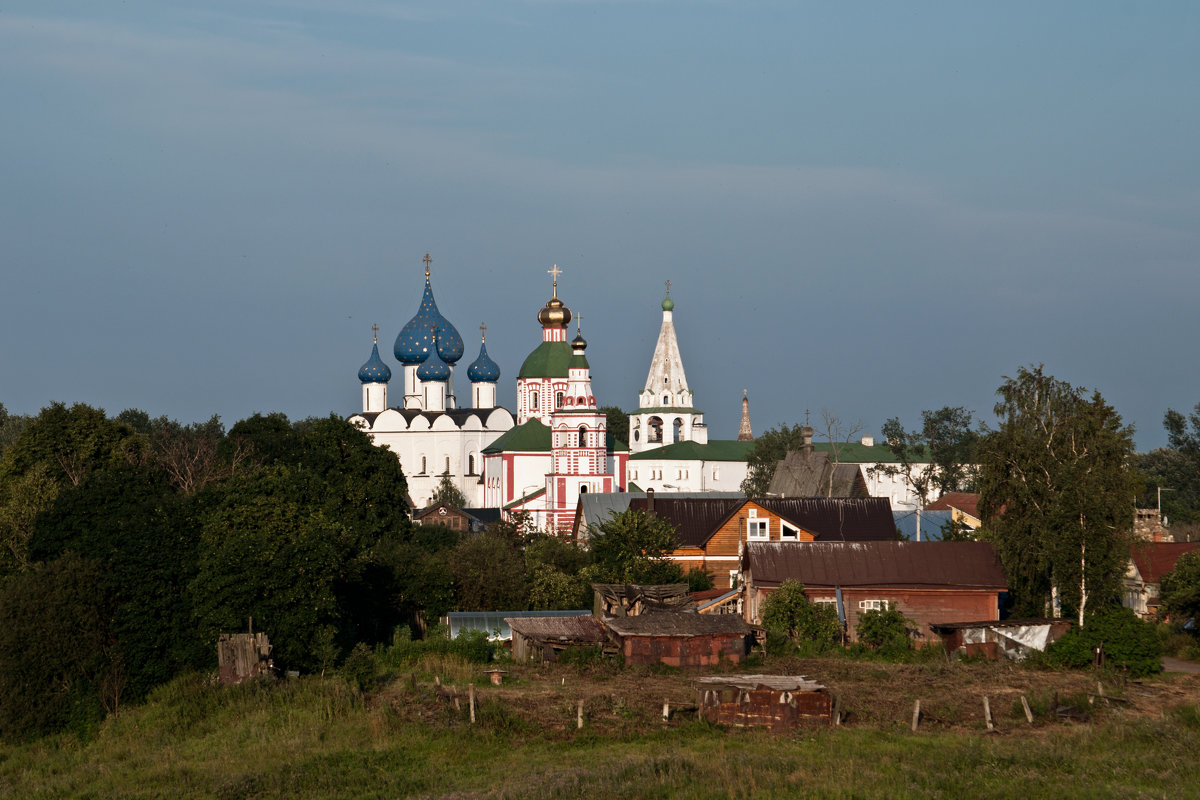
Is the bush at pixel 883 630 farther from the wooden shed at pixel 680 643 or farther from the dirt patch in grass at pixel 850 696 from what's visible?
the wooden shed at pixel 680 643

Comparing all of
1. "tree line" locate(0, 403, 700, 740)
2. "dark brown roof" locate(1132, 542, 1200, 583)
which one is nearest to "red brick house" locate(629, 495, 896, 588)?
"tree line" locate(0, 403, 700, 740)

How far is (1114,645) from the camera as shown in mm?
28594

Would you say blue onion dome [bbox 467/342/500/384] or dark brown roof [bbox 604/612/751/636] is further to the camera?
blue onion dome [bbox 467/342/500/384]

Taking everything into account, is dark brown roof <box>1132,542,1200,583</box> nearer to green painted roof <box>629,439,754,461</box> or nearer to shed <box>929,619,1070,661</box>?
shed <box>929,619,1070,661</box>

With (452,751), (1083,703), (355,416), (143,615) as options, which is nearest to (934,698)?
(1083,703)

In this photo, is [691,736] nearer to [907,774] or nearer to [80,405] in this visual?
[907,774]

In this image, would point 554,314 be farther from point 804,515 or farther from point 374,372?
point 804,515

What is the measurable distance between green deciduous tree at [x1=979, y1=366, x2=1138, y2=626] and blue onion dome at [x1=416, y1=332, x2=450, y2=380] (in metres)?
62.9

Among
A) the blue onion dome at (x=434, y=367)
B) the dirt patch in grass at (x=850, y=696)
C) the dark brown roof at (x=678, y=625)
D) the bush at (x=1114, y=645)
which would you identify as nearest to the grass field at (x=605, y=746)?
the dirt patch in grass at (x=850, y=696)

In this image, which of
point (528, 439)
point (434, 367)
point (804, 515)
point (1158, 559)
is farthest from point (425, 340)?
point (1158, 559)

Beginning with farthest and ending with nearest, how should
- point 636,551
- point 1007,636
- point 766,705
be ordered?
point 636,551 < point 1007,636 < point 766,705

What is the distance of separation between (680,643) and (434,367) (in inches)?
2586

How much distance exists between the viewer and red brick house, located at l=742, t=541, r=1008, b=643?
32.4 metres

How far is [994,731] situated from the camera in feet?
73.0
